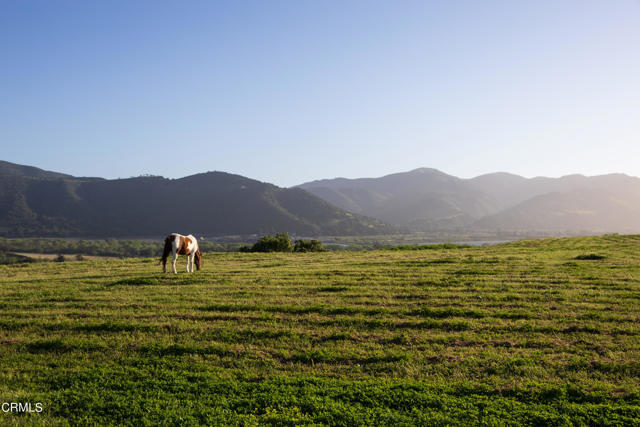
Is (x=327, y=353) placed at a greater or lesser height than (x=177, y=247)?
lesser

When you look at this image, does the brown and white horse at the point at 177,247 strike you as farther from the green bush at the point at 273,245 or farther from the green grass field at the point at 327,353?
the green bush at the point at 273,245

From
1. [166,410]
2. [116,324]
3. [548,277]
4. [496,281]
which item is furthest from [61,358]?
[548,277]

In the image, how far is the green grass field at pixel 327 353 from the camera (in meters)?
6.34

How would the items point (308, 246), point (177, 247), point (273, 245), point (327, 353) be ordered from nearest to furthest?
point (327, 353) → point (177, 247) → point (273, 245) → point (308, 246)

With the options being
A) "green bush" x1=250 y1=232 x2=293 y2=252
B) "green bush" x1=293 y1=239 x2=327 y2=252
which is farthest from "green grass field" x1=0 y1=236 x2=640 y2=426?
"green bush" x1=293 y1=239 x2=327 y2=252

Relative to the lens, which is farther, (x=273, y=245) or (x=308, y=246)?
(x=308, y=246)

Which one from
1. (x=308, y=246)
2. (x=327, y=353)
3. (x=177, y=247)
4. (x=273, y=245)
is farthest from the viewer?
(x=308, y=246)

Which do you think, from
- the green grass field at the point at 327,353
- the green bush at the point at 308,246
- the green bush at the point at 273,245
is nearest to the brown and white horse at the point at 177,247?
the green grass field at the point at 327,353

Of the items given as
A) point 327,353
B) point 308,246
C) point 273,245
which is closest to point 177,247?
point 327,353

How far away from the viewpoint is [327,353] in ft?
29.0

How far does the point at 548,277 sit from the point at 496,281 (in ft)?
9.32

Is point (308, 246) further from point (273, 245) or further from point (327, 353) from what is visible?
point (327, 353)

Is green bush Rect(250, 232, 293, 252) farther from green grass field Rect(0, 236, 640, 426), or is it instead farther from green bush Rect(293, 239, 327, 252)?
green grass field Rect(0, 236, 640, 426)

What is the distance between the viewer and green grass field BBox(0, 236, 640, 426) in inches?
250
